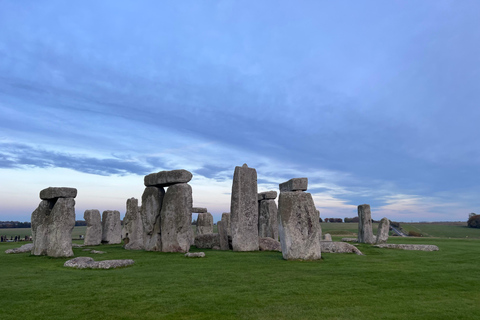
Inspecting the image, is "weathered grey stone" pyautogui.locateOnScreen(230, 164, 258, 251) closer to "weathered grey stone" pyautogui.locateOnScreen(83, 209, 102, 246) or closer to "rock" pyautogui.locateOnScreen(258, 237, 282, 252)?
"rock" pyautogui.locateOnScreen(258, 237, 282, 252)

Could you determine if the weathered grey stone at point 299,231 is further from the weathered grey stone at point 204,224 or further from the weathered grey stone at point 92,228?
the weathered grey stone at point 204,224

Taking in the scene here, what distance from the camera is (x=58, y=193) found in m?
14.2

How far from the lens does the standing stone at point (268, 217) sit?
2155cm

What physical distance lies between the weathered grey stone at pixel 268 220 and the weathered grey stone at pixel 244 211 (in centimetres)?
557

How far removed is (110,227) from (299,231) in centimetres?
1685

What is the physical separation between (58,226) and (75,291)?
25.8 ft

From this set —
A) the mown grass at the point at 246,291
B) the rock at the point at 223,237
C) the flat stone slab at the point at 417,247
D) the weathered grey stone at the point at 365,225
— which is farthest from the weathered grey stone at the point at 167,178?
the weathered grey stone at the point at 365,225

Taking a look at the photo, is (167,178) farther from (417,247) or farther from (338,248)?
(417,247)

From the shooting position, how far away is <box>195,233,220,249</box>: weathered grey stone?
1789cm

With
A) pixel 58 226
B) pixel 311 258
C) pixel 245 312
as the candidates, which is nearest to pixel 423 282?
pixel 311 258

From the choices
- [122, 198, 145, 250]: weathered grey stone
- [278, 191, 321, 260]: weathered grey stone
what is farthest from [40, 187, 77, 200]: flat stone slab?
[278, 191, 321, 260]: weathered grey stone

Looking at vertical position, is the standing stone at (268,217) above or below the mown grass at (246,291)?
above

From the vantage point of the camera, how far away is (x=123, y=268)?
10383mm

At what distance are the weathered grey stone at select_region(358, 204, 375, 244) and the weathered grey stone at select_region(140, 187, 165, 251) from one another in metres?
14.4
